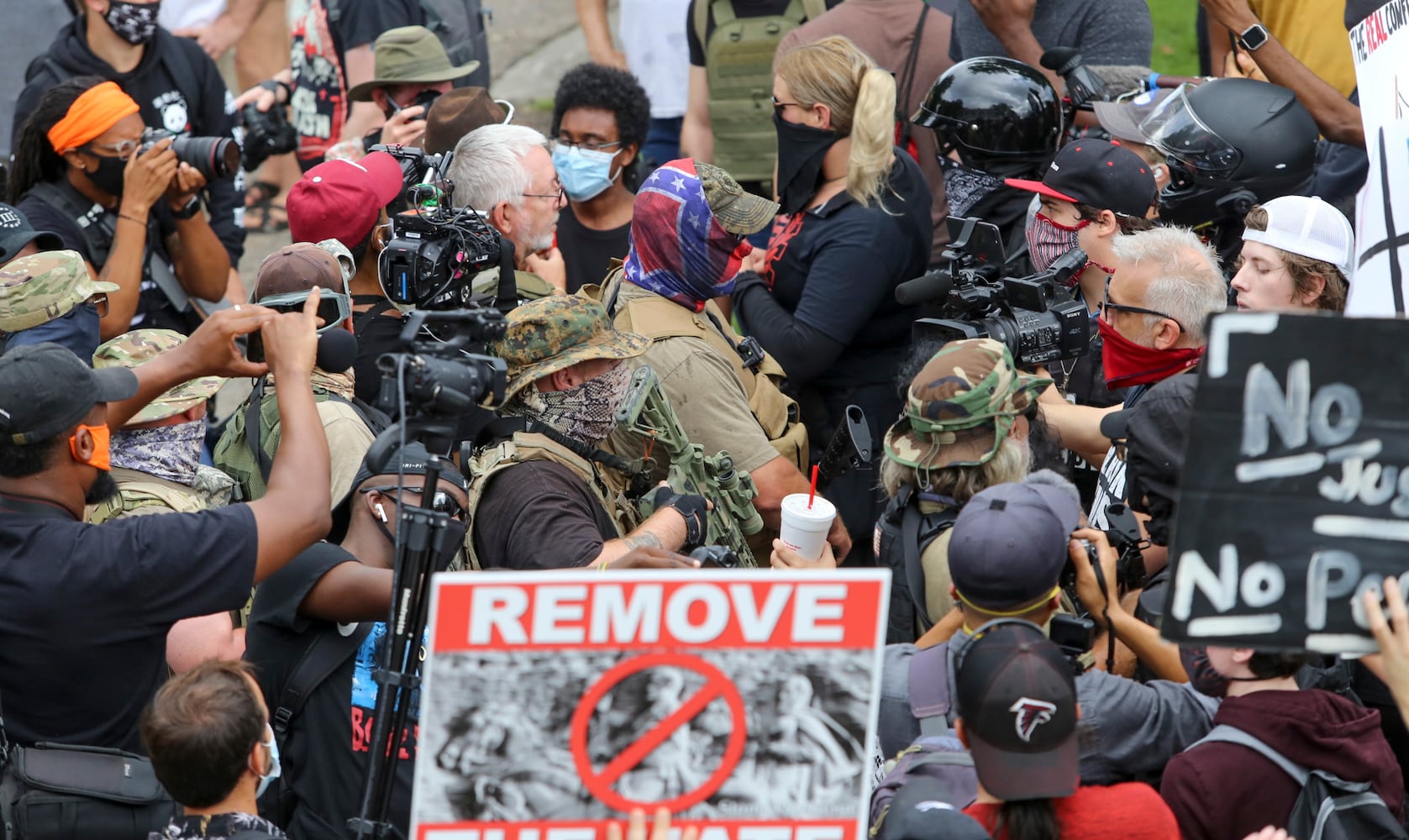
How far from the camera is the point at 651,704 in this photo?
232 centimetres

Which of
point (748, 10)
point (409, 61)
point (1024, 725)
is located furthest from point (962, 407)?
point (409, 61)

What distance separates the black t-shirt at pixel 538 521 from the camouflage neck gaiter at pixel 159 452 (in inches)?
39.4

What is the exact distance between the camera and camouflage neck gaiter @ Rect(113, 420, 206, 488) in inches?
161

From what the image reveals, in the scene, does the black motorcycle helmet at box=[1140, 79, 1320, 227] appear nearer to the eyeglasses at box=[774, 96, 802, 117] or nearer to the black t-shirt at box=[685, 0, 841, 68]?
the eyeglasses at box=[774, 96, 802, 117]

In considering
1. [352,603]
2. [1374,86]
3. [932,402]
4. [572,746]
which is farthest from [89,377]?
[1374,86]

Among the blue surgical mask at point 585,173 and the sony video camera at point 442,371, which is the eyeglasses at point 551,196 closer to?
the blue surgical mask at point 585,173

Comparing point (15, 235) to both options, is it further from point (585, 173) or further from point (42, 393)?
point (585, 173)

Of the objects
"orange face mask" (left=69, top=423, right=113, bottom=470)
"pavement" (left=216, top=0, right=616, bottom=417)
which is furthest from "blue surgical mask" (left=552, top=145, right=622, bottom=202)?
"pavement" (left=216, top=0, right=616, bottom=417)

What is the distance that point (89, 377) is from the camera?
3.27 meters

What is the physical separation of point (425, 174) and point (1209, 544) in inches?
143

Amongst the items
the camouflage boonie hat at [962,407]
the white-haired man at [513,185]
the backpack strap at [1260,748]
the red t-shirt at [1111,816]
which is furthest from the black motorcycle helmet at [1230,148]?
the red t-shirt at [1111,816]

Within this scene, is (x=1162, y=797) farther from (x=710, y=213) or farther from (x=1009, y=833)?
(x=710, y=213)

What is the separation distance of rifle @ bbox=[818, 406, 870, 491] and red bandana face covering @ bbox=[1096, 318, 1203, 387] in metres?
0.75

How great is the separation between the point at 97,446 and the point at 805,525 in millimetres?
1724
